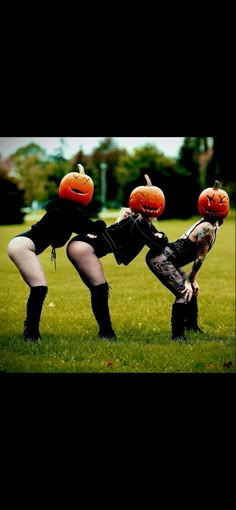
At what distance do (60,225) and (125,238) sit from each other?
47 cm

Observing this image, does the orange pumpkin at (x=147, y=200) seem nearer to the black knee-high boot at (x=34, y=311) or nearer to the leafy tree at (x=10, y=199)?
the black knee-high boot at (x=34, y=311)

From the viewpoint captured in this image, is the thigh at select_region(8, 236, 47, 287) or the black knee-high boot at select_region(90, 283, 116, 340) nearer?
the thigh at select_region(8, 236, 47, 287)

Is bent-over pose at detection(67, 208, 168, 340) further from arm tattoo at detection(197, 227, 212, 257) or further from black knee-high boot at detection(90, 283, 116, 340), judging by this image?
arm tattoo at detection(197, 227, 212, 257)

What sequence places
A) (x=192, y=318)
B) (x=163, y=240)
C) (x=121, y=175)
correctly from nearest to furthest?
(x=163, y=240), (x=192, y=318), (x=121, y=175)

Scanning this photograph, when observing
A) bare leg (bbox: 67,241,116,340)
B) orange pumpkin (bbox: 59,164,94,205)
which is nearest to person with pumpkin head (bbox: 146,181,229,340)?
bare leg (bbox: 67,241,116,340)

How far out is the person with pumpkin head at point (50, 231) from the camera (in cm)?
493

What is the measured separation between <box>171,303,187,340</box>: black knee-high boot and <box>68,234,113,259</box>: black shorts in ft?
2.10

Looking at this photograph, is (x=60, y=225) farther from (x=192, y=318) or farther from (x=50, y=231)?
(x=192, y=318)

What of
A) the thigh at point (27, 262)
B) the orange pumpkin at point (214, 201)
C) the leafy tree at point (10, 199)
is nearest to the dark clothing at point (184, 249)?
the orange pumpkin at point (214, 201)

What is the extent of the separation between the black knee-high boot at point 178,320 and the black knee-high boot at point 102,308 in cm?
44

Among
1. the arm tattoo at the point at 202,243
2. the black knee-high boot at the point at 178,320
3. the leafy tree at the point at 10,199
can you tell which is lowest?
the black knee-high boot at the point at 178,320

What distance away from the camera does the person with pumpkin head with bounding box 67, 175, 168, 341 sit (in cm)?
500

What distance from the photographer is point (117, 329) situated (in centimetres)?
562

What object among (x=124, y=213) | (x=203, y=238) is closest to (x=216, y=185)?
(x=203, y=238)
